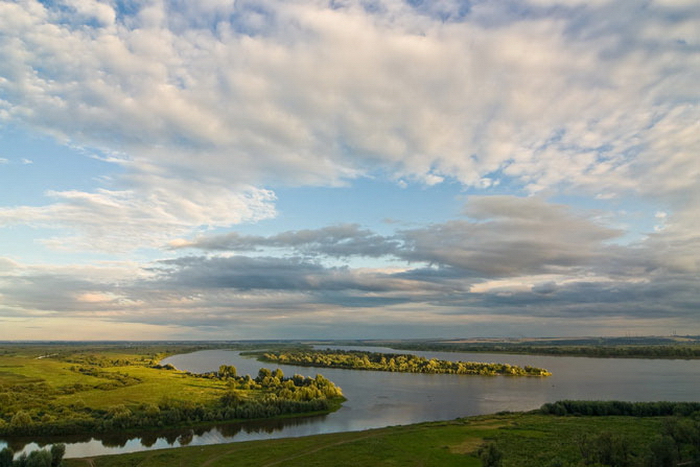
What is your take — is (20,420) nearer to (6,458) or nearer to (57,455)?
(57,455)

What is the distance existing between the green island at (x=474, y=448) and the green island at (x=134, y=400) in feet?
55.7

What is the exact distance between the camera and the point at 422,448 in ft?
174

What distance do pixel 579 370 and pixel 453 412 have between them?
305ft

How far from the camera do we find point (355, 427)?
67688 millimetres

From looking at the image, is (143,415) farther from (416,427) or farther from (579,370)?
(579,370)

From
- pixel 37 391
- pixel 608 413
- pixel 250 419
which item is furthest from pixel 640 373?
pixel 37 391

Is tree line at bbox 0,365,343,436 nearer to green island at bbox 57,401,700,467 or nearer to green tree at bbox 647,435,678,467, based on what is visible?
green island at bbox 57,401,700,467

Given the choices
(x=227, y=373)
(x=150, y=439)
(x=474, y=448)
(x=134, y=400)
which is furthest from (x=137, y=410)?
(x=474, y=448)

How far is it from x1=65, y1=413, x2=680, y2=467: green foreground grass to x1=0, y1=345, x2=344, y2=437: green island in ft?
54.7

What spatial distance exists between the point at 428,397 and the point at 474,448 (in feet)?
146

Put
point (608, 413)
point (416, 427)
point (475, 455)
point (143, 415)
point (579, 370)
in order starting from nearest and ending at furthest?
point (475, 455)
point (416, 427)
point (143, 415)
point (608, 413)
point (579, 370)

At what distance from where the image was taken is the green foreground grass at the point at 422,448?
47.8 m

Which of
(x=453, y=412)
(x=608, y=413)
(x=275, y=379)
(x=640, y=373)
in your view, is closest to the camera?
(x=608, y=413)

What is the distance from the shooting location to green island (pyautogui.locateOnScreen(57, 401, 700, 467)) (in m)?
43.8
